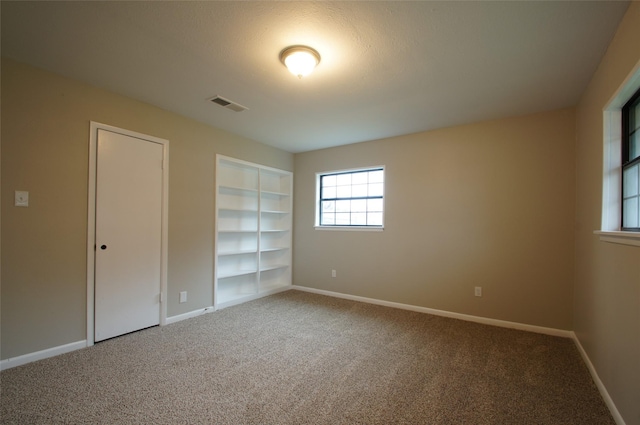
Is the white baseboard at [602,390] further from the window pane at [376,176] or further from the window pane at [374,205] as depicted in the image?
the window pane at [376,176]

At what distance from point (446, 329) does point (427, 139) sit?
96.2 inches

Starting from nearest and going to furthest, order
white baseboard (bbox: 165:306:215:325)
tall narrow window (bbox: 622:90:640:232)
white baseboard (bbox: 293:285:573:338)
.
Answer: tall narrow window (bbox: 622:90:640:232), white baseboard (bbox: 293:285:573:338), white baseboard (bbox: 165:306:215:325)

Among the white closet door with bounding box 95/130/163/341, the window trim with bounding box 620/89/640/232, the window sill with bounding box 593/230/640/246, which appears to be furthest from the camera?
the white closet door with bounding box 95/130/163/341

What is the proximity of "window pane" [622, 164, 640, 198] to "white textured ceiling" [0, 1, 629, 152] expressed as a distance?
0.89m

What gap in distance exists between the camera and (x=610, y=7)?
1.67 metres

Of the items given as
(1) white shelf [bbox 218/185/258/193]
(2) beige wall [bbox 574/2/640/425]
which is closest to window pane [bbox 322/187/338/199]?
(1) white shelf [bbox 218/185/258/193]

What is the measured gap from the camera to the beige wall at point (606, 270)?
A: 1.61 metres

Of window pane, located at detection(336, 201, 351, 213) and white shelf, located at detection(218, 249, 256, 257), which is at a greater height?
window pane, located at detection(336, 201, 351, 213)

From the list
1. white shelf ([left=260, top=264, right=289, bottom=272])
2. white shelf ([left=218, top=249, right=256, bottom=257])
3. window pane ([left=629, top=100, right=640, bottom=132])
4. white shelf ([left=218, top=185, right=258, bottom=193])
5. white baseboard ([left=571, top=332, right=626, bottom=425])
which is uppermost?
window pane ([left=629, top=100, right=640, bottom=132])

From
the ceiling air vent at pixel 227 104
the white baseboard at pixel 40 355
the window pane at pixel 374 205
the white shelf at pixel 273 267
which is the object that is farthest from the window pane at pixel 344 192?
the white baseboard at pixel 40 355

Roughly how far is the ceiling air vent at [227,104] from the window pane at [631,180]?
3351 mm

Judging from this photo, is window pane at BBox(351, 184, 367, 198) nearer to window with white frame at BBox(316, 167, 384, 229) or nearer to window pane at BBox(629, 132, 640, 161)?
window with white frame at BBox(316, 167, 384, 229)

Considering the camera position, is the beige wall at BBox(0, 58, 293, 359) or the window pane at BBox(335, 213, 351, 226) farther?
the window pane at BBox(335, 213, 351, 226)

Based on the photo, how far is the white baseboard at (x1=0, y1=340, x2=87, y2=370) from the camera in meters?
2.27
